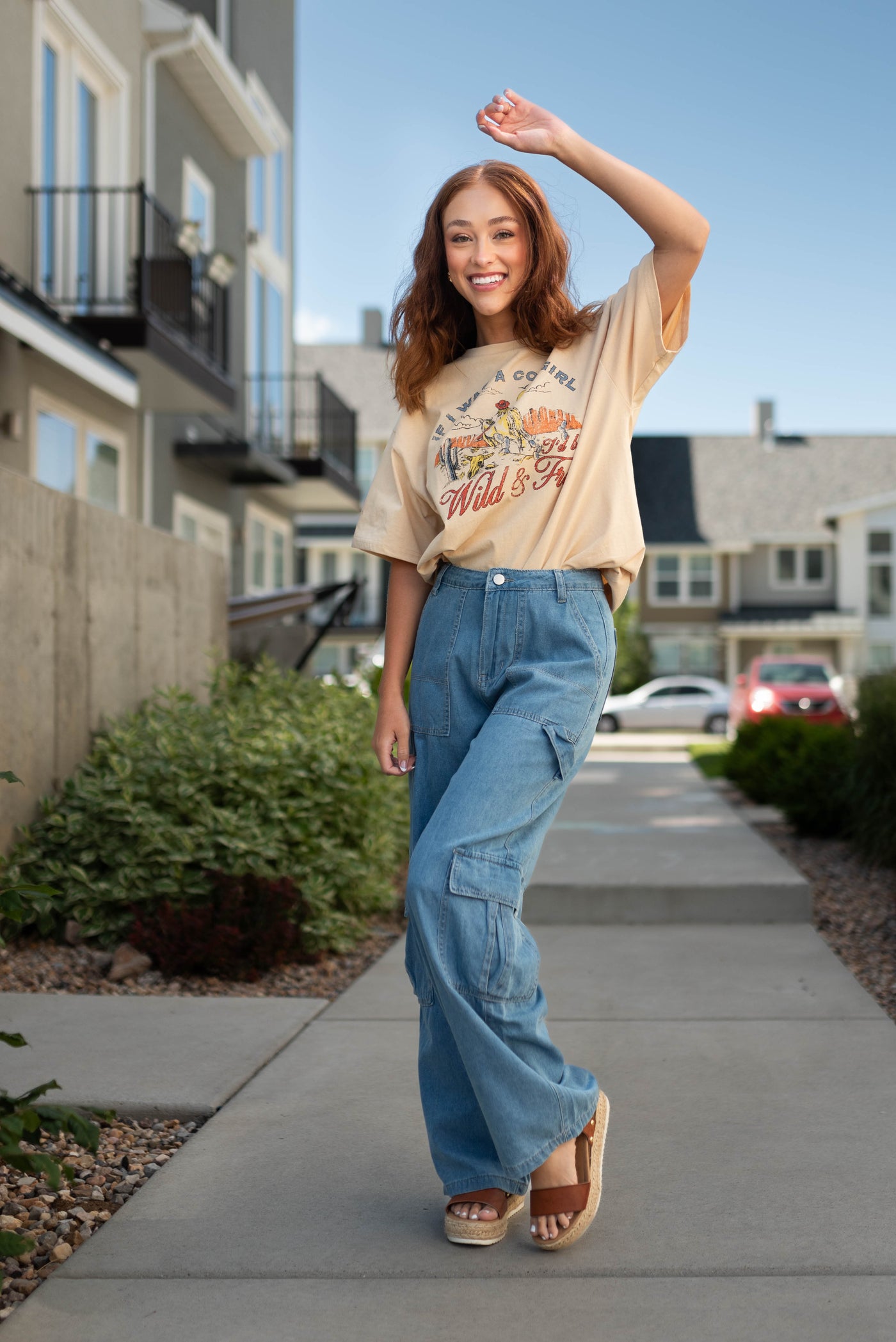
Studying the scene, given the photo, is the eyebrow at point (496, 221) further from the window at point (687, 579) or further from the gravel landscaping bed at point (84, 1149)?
the window at point (687, 579)

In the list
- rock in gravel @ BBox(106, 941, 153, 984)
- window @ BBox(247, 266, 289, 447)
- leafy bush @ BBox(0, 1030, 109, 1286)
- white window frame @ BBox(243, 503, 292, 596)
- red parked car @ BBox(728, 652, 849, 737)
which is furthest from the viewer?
red parked car @ BBox(728, 652, 849, 737)

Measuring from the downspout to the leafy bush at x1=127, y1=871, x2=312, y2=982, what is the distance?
7576mm

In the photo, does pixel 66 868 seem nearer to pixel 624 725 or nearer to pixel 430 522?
pixel 430 522

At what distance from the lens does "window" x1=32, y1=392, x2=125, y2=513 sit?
9.79 m

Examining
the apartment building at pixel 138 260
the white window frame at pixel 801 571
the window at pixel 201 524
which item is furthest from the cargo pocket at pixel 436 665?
the white window frame at pixel 801 571

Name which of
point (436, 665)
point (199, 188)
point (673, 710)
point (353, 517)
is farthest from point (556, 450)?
point (353, 517)

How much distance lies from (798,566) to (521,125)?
124 ft

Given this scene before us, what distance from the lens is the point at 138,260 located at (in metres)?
10.7

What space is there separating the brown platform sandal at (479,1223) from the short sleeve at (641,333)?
5.01ft

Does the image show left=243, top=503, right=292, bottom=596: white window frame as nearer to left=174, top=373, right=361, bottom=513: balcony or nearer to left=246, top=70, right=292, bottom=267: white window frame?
left=174, top=373, right=361, bottom=513: balcony

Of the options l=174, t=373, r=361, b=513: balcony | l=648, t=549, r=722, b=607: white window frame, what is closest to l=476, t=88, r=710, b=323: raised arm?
l=174, t=373, r=361, b=513: balcony

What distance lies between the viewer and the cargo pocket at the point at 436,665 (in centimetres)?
251

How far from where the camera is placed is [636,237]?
2.57m

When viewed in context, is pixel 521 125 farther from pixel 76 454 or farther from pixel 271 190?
pixel 271 190
